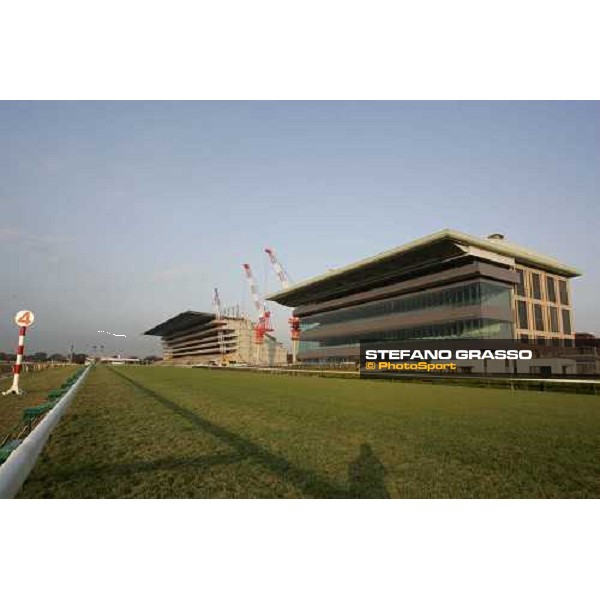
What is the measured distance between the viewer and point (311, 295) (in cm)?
9356

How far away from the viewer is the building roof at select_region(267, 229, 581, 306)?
54.1 meters

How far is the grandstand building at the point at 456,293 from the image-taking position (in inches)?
2094

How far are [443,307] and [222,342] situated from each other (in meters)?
108

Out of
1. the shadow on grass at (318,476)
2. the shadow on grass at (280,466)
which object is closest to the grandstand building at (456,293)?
the shadow on grass at (280,466)

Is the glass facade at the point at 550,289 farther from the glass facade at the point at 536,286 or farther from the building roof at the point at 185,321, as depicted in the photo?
the building roof at the point at 185,321

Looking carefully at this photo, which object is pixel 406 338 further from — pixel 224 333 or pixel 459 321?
pixel 224 333

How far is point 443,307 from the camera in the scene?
57219 millimetres

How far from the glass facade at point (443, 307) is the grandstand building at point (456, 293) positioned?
0.43ft

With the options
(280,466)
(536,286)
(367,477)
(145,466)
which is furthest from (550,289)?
(145,466)

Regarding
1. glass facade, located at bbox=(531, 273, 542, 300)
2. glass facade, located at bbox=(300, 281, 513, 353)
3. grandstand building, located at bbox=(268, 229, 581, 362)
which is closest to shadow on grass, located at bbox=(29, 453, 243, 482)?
grandstand building, located at bbox=(268, 229, 581, 362)

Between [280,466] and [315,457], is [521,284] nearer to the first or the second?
[315,457]

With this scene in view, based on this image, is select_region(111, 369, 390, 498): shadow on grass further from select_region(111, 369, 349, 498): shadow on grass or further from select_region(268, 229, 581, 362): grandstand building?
select_region(268, 229, 581, 362): grandstand building

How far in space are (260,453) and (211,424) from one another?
3.42 m
